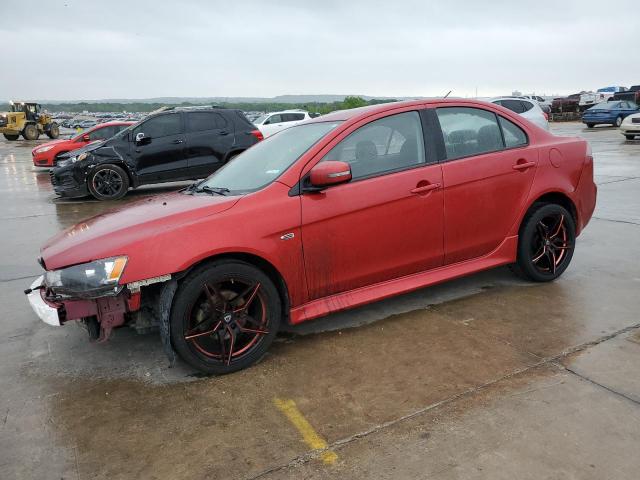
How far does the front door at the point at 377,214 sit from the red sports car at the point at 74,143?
1392cm

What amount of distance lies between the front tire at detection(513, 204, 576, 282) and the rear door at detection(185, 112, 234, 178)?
7487mm

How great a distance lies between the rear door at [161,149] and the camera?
10.5 metres

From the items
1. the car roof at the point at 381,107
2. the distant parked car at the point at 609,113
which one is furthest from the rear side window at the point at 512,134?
the distant parked car at the point at 609,113

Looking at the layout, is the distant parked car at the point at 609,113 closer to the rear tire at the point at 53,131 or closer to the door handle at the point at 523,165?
the door handle at the point at 523,165

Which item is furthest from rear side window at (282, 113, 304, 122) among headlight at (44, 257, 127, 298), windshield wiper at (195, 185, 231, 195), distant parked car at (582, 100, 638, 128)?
headlight at (44, 257, 127, 298)

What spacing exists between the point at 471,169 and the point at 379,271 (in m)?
1.11

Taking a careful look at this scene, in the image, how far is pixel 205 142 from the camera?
35.3 ft

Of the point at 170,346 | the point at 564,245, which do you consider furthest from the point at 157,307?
the point at 564,245

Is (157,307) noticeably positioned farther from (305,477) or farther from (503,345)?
(503,345)

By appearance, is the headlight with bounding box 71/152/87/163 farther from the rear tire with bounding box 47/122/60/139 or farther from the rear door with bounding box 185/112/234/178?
the rear tire with bounding box 47/122/60/139

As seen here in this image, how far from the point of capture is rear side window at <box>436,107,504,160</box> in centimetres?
412

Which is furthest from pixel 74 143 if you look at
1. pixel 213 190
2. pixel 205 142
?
pixel 213 190

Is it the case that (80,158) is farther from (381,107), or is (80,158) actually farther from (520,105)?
(520,105)

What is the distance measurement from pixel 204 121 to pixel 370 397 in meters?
9.01
